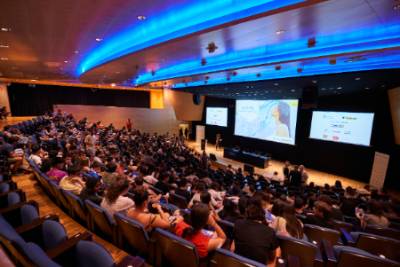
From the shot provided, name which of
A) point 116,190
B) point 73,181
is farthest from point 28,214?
point 73,181

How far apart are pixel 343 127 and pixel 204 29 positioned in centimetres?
1030

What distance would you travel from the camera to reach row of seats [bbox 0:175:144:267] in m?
1.35

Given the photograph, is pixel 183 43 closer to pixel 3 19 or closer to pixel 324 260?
pixel 3 19

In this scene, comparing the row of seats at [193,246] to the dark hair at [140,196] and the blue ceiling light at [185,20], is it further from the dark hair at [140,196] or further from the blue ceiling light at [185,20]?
the blue ceiling light at [185,20]

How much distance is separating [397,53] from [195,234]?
248 inches

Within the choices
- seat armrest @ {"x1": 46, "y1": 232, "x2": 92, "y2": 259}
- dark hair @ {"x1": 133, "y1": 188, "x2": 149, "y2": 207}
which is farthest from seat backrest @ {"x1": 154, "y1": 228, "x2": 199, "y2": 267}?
seat armrest @ {"x1": 46, "y1": 232, "x2": 92, "y2": 259}

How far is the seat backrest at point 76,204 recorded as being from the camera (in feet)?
8.87

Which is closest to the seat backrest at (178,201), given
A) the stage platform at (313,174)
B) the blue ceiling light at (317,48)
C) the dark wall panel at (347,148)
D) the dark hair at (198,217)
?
the dark hair at (198,217)

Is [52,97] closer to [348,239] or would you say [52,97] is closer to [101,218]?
[101,218]

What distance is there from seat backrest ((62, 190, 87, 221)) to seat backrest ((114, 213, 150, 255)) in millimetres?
744

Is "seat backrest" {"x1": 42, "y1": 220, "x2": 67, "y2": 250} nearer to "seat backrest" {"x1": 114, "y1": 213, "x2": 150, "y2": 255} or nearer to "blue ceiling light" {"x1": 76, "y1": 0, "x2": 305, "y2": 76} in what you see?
"seat backrest" {"x1": 114, "y1": 213, "x2": 150, "y2": 255}

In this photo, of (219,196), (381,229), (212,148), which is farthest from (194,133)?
(381,229)

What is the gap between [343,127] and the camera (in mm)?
10797

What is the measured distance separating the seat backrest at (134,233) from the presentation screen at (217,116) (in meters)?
16.4
